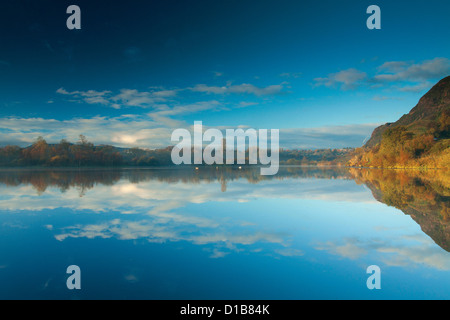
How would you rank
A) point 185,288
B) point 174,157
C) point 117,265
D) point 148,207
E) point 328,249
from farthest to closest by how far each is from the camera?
point 174,157 → point 148,207 → point 328,249 → point 117,265 → point 185,288

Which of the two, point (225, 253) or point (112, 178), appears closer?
point (225, 253)

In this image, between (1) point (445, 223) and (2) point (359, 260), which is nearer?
(2) point (359, 260)

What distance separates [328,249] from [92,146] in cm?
12978

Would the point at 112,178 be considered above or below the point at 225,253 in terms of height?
below

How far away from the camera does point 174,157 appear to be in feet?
519

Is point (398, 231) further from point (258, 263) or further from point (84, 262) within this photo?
point (84, 262)

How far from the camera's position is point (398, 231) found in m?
7.12

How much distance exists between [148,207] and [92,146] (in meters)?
123

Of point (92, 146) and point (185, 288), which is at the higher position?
point (92, 146)

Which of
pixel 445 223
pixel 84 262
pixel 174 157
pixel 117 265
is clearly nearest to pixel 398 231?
pixel 445 223

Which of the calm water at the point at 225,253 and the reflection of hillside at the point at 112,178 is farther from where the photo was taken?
the reflection of hillside at the point at 112,178

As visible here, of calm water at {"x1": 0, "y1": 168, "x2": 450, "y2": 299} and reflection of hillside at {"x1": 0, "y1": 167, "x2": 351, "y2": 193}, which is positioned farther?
reflection of hillside at {"x1": 0, "y1": 167, "x2": 351, "y2": 193}

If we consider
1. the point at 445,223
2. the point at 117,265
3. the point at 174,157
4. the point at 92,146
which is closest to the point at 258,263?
the point at 117,265
